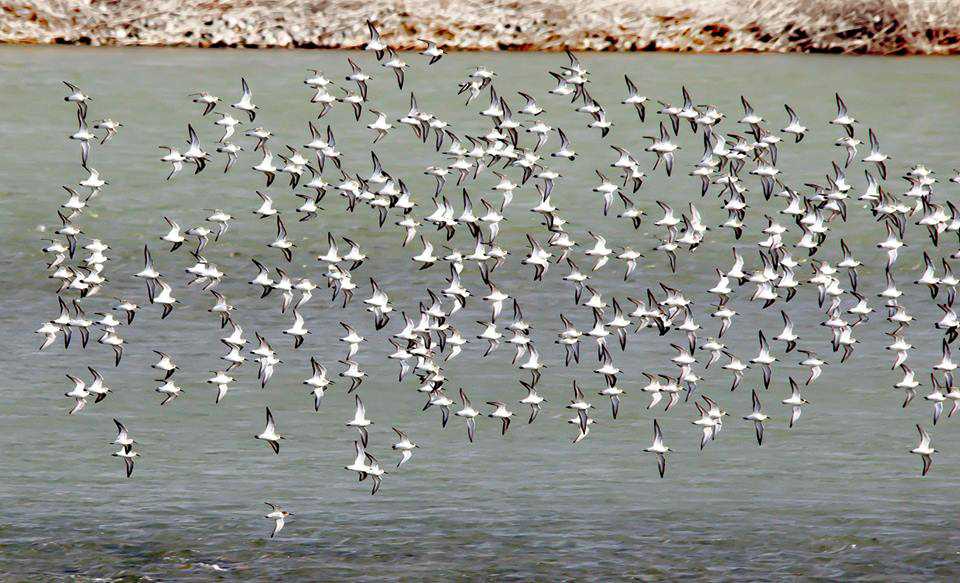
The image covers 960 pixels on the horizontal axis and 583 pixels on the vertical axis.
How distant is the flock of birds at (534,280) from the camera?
54906mm

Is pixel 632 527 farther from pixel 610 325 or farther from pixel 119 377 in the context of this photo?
pixel 119 377

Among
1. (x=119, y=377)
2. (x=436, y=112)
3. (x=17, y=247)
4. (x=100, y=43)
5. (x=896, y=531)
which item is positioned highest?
(x=100, y=43)

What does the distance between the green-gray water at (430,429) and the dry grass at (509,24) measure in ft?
42.0

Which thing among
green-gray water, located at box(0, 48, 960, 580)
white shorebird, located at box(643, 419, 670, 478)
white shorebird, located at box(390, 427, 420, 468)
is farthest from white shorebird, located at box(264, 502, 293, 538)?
white shorebird, located at box(643, 419, 670, 478)

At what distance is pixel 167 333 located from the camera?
204ft

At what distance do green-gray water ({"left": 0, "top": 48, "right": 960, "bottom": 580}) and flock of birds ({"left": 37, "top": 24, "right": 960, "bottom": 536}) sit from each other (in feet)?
1.36

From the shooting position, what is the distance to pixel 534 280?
66562 millimetres

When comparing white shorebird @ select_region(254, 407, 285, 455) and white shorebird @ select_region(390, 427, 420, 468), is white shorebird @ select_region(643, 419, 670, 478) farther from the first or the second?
white shorebird @ select_region(254, 407, 285, 455)

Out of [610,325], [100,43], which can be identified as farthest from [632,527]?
[100,43]

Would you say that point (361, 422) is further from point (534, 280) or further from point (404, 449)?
point (534, 280)

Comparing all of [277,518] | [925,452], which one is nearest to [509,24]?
[925,452]

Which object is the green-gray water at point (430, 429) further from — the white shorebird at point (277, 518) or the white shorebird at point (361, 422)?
the white shorebird at point (361, 422)

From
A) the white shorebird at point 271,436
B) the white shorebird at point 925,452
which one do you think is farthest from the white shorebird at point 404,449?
the white shorebird at point 925,452

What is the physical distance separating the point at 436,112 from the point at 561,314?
2299 cm
